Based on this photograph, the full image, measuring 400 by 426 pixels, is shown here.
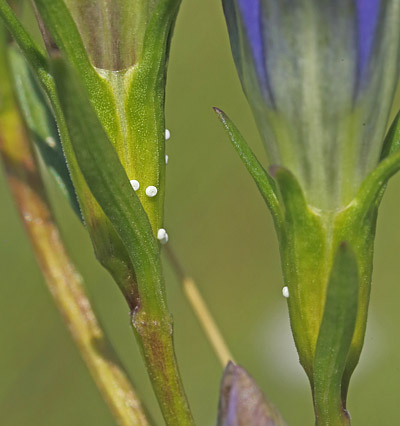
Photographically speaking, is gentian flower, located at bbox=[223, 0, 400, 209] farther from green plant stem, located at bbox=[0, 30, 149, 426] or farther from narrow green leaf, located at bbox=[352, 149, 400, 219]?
green plant stem, located at bbox=[0, 30, 149, 426]

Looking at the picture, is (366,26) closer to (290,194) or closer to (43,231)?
(290,194)

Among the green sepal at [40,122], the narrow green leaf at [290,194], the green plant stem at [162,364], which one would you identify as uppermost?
the green sepal at [40,122]

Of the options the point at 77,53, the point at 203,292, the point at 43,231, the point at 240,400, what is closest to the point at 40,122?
the point at 43,231

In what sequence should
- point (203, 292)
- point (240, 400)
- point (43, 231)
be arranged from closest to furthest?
point (240, 400), point (43, 231), point (203, 292)

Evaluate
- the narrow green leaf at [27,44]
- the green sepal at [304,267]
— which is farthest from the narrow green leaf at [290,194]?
the narrow green leaf at [27,44]

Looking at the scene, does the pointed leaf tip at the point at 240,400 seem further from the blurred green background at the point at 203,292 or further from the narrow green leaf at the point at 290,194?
the blurred green background at the point at 203,292

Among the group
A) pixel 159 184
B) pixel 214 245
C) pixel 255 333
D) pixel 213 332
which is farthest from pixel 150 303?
pixel 214 245
